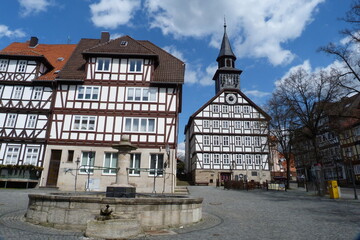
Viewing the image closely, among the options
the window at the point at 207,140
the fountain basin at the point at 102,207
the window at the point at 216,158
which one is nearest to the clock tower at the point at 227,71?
the window at the point at 207,140

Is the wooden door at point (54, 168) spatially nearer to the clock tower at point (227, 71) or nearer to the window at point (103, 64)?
the window at point (103, 64)

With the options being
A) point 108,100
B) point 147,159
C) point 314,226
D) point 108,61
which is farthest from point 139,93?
point 314,226

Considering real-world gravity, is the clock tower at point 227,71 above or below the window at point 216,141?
above

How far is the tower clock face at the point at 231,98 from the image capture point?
4081cm

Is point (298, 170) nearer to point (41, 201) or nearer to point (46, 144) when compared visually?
point (46, 144)

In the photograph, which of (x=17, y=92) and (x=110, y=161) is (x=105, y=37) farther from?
(x=110, y=161)

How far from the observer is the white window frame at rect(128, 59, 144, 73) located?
2350cm

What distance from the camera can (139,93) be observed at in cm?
2295

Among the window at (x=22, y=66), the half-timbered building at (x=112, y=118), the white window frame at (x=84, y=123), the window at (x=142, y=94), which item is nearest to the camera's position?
the half-timbered building at (x=112, y=118)

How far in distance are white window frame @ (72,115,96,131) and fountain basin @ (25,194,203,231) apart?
14.5 metres

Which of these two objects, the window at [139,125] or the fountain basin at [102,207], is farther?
the window at [139,125]

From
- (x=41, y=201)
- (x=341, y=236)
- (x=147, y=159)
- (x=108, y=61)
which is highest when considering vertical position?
(x=108, y=61)

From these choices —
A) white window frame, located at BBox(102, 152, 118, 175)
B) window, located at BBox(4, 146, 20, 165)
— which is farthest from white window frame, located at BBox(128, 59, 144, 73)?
window, located at BBox(4, 146, 20, 165)

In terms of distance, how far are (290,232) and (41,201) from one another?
781 centimetres
